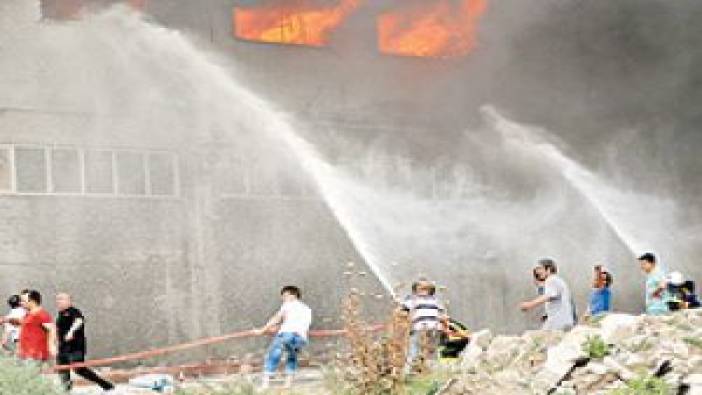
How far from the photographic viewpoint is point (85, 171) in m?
21.3

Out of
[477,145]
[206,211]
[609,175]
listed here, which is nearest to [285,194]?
[206,211]

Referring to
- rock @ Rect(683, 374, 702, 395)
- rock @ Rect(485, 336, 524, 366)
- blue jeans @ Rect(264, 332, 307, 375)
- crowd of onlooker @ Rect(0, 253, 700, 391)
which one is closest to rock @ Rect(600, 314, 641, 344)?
rock @ Rect(485, 336, 524, 366)

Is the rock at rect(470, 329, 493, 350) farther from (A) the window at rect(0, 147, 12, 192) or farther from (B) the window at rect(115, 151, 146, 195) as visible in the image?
(A) the window at rect(0, 147, 12, 192)

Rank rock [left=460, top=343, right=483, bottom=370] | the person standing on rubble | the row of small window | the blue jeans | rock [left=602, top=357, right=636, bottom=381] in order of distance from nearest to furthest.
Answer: rock [left=602, top=357, right=636, bottom=381] < rock [left=460, top=343, right=483, bottom=370] < the person standing on rubble < the blue jeans < the row of small window

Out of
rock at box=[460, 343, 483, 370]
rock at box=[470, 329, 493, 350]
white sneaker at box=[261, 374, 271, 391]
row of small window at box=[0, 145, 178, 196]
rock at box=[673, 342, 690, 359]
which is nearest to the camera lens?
rock at box=[673, 342, 690, 359]

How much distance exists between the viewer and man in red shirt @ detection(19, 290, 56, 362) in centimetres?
1497

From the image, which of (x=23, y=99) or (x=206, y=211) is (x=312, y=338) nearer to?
(x=206, y=211)

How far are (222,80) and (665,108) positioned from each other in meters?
10.6

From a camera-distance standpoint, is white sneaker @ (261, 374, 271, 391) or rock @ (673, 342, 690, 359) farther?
white sneaker @ (261, 374, 271, 391)

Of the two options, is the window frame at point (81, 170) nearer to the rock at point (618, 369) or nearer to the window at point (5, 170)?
the window at point (5, 170)

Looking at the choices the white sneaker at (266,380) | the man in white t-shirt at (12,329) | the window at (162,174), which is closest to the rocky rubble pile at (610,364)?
the white sneaker at (266,380)

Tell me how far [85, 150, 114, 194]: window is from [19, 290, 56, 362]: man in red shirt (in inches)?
250

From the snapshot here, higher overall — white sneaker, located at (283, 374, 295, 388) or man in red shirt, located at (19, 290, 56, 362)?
man in red shirt, located at (19, 290, 56, 362)

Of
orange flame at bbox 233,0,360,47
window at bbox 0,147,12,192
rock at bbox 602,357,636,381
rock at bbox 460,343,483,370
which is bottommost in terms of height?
rock at bbox 602,357,636,381
